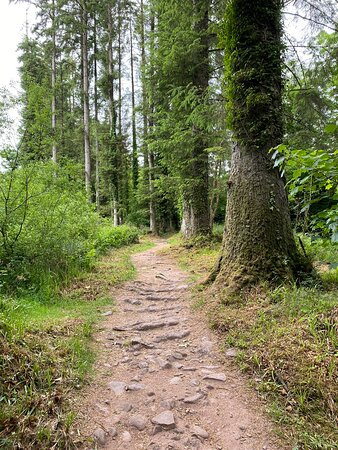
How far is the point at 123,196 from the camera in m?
19.6

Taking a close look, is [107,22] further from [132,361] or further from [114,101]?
[132,361]

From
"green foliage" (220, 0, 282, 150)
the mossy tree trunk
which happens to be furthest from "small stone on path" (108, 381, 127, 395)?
"green foliage" (220, 0, 282, 150)

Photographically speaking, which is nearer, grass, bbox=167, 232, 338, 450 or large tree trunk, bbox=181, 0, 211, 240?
grass, bbox=167, 232, 338, 450

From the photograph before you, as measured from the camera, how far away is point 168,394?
7.39 feet

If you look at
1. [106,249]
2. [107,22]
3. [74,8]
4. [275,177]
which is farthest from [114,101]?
[275,177]

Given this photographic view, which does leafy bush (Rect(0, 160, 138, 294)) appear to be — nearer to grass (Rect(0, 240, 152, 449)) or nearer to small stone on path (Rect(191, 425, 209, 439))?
grass (Rect(0, 240, 152, 449))

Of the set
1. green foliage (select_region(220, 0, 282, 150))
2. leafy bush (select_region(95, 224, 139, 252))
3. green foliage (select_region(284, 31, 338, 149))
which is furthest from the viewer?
leafy bush (select_region(95, 224, 139, 252))

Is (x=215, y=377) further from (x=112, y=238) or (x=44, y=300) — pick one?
(x=112, y=238)

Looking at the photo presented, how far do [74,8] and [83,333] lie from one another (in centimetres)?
1596

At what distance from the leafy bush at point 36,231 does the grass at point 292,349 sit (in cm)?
294

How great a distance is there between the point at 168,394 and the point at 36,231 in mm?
3580

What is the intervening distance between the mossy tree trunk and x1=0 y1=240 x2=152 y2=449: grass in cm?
215

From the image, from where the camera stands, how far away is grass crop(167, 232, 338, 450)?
1.86 metres

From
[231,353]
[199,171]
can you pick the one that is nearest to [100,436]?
[231,353]
